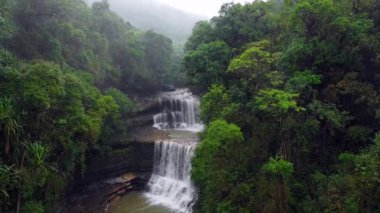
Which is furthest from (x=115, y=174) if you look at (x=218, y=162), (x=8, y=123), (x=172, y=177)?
(x=218, y=162)

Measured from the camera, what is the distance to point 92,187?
2398 cm

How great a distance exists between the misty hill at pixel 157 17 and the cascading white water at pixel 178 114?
52086 mm

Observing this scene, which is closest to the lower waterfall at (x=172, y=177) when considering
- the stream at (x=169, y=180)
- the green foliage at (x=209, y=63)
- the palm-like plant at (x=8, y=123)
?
the stream at (x=169, y=180)

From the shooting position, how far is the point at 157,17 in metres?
117

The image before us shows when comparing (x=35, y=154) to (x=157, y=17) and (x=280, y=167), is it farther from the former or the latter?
(x=157, y=17)

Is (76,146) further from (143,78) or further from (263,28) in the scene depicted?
(143,78)

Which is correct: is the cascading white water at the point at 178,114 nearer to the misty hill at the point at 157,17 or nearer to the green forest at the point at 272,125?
the green forest at the point at 272,125

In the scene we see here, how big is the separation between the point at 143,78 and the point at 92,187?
49.4 feet

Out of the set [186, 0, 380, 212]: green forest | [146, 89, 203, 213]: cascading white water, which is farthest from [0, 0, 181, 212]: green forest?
[186, 0, 380, 212]: green forest

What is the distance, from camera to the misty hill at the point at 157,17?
3890 inches

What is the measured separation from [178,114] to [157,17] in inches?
3501

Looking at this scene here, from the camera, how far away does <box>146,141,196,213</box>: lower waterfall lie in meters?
23.2

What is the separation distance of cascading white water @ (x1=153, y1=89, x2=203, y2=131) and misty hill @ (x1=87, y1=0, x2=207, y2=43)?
2051 inches

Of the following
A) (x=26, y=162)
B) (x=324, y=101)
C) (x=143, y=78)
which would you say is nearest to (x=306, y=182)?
(x=324, y=101)
